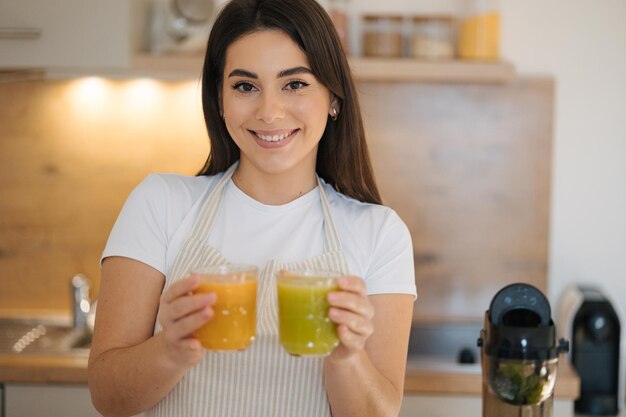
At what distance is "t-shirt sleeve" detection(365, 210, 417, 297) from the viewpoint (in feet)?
5.28

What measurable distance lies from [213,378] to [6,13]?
1.66 metres

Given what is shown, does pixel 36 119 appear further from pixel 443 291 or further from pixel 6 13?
pixel 443 291

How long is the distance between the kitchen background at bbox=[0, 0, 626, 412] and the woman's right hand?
6.27ft

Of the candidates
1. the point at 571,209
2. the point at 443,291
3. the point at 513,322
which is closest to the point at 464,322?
the point at 443,291

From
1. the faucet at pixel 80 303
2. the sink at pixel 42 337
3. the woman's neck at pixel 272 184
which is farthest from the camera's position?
the faucet at pixel 80 303

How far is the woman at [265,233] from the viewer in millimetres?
1498

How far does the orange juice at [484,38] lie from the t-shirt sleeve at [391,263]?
1.41 meters

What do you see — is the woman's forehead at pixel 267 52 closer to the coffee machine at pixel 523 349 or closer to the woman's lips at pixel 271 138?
the woman's lips at pixel 271 138

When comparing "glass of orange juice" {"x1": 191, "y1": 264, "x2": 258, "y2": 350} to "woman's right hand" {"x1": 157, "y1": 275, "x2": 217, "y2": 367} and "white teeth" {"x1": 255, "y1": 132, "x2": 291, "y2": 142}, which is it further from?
"white teeth" {"x1": 255, "y1": 132, "x2": 291, "y2": 142}

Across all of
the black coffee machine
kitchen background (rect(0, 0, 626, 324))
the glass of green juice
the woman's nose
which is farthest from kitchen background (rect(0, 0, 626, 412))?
the glass of green juice

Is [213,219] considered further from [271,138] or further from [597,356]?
[597,356]

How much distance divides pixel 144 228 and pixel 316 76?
417 millimetres

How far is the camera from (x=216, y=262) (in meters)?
1.62

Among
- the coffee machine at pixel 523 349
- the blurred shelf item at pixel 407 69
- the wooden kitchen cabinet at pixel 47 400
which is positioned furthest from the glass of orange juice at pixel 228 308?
the blurred shelf item at pixel 407 69
